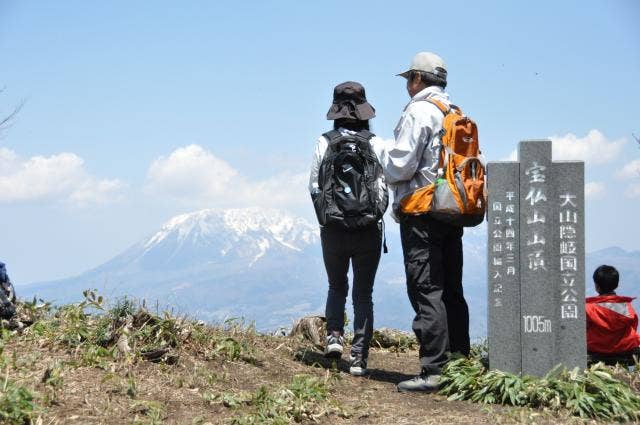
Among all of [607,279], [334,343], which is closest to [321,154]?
[334,343]

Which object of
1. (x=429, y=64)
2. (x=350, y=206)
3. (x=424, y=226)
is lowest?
(x=424, y=226)

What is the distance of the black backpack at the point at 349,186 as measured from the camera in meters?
6.61

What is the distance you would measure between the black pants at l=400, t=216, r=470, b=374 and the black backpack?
0.44 metres

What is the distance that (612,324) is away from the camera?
755 centimetres

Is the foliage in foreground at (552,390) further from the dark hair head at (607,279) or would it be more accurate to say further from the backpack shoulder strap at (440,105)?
the backpack shoulder strap at (440,105)

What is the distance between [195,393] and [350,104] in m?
3.20

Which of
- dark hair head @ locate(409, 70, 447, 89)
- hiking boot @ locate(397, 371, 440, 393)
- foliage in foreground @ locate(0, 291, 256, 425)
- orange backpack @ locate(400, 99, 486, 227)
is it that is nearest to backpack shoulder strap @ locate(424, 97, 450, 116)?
orange backpack @ locate(400, 99, 486, 227)

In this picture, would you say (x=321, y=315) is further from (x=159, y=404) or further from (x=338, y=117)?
(x=159, y=404)

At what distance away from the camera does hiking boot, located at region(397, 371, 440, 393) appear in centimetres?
636

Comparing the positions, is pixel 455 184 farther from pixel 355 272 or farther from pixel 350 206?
pixel 355 272

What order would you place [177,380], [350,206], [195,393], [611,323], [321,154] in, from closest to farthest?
[195,393], [177,380], [350,206], [321,154], [611,323]

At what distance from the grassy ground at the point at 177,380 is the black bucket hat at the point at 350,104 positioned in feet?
8.44

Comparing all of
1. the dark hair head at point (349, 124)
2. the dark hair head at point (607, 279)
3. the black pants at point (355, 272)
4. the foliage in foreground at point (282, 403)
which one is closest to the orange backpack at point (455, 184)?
the black pants at point (355, 272)

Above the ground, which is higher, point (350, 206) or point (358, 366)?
point (350, 206)
